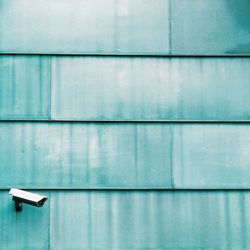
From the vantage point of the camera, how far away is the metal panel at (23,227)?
8.34m

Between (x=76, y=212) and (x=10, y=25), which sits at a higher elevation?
(x=10, y=25)

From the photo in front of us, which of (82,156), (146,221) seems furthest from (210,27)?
(146,221)

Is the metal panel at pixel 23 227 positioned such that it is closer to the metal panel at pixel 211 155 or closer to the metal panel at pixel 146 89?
the metal panel at pixel 146 89

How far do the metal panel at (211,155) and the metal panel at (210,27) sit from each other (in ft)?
4.64

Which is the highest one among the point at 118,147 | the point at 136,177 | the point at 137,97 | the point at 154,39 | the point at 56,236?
the point at 154,39

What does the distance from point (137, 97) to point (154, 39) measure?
1.11 m

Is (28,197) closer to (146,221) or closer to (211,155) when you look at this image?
(146,221)

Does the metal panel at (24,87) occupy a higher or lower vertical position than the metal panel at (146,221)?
higher

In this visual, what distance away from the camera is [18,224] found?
8398 mm

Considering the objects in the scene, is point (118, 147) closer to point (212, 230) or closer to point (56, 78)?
point (56, 78)

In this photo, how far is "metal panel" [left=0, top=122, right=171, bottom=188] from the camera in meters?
8.47

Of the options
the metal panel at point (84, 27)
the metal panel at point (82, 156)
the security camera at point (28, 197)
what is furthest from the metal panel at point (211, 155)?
the security camera at point (28, 197)

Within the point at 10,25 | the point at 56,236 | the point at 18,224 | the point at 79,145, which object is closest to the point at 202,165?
the point at 79,145

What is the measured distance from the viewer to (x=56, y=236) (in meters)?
8.36
